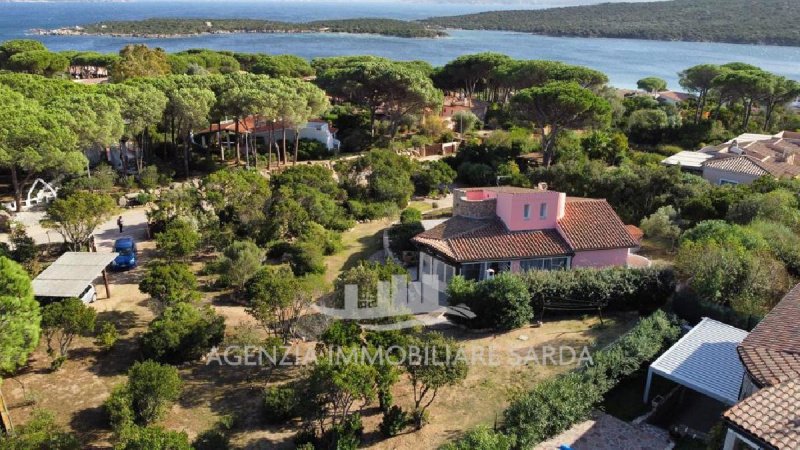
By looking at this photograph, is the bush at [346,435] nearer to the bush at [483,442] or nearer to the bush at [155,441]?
the bush at [483,442]

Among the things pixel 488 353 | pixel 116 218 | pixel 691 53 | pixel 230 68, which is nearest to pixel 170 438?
pixel 488 353

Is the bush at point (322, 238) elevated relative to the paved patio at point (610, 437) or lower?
elevated

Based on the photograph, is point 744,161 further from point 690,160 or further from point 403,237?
point 403,237

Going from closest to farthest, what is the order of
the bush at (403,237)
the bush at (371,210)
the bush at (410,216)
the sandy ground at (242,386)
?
the sandy ground at (242,386), the bush at (403,237), the bush at (410,216), the bush at (371,210)

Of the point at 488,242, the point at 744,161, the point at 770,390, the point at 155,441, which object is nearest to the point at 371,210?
the point at 488,242

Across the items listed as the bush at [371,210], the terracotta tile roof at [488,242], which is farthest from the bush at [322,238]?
the terracotta tile roof at [488,242]

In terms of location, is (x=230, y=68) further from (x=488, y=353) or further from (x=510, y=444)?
(x=510, y=444)

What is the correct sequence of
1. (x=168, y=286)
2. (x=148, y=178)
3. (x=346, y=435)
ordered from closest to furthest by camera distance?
(x=346, y=435), (x=168, y=286), (x=148, y=178)
